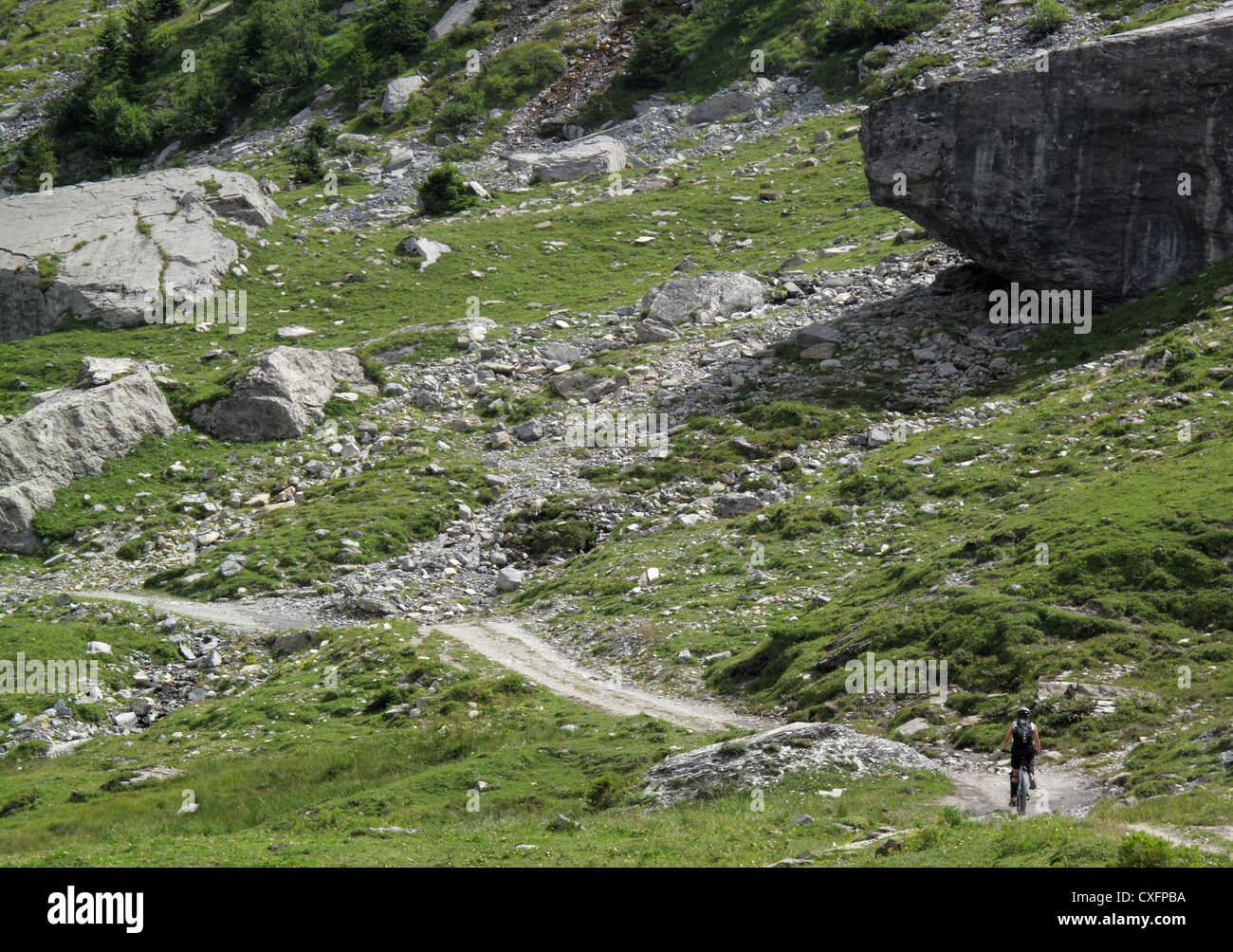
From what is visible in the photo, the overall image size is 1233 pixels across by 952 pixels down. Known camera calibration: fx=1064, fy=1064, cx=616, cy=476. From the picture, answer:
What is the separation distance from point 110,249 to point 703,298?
114 ft

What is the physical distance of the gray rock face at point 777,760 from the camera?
22281 mm

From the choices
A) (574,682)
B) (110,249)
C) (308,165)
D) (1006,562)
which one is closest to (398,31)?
(308,165)

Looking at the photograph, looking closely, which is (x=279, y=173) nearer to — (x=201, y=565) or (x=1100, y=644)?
(x=201, y=565)

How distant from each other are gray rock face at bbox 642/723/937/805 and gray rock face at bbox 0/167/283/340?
48292 mm

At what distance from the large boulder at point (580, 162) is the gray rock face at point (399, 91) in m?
17.4

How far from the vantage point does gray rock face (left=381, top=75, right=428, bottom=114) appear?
90.9 meters

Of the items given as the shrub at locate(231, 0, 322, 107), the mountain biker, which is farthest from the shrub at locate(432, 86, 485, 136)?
the mountain biker

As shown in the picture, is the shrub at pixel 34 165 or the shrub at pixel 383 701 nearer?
the shrub at pixel 383 701

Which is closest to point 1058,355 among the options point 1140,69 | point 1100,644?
point 1140,69

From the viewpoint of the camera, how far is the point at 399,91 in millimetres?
92125

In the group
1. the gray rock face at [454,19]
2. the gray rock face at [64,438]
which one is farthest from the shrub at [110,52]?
the gray rock face at [64,438]

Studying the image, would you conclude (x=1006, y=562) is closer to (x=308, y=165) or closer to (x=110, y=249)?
(x=110, y=249)

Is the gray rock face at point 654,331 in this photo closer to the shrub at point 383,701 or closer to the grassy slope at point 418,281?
the grassy slope at point 418,281

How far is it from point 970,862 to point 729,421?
34.0 metres
